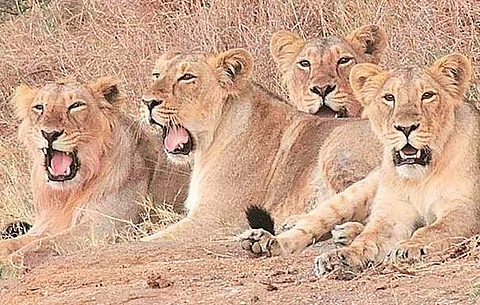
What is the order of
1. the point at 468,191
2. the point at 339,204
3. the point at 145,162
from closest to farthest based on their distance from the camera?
the point at 468,191 < the point at 339,204 < the point at 145,162

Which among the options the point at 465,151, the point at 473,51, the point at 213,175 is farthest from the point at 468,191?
the point at 473,51

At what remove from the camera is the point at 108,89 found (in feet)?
23.0

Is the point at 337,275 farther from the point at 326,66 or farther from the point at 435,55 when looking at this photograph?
the point at 435,55

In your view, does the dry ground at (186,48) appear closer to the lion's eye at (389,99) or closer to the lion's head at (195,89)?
the lion's eye at (389,99)

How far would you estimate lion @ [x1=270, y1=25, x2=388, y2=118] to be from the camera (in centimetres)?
718

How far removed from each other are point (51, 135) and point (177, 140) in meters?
0.63

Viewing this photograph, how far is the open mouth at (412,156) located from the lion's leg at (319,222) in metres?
0.56

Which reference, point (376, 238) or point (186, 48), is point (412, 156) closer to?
point (376, 238)

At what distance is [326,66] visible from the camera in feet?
24.0

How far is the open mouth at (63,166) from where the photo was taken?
22.1 feet

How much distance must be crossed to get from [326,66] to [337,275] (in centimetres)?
279

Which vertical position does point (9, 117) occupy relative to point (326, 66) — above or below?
below

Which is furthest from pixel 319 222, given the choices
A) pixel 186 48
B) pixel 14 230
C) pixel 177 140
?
pixel 186 48

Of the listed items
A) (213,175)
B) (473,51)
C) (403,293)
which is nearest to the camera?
(403,293)
